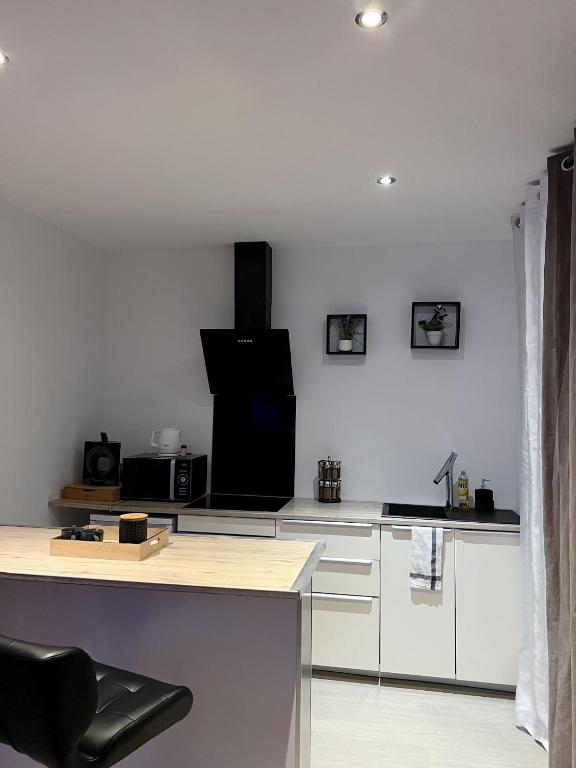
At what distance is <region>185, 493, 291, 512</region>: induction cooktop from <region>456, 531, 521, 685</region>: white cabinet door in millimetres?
1145

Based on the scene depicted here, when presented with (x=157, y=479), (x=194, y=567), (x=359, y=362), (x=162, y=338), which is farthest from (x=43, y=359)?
(x=194, y=567)

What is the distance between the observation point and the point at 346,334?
4.07m

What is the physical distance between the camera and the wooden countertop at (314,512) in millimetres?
3389

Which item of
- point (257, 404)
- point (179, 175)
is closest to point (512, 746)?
point (257, 404)

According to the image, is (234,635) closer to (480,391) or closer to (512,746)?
(512,746)

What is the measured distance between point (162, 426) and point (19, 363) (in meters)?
1.17

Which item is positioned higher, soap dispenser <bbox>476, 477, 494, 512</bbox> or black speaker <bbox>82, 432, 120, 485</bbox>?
black speaker <bbox>82, 432, 120, 485</bbox>

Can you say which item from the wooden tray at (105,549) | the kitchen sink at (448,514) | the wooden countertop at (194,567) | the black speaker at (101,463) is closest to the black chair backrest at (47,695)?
the wooden countertop at (194,567)

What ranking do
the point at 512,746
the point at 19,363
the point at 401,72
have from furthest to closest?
1. the point at 19,363
2. the point at 512,746
3. the point at 401,72

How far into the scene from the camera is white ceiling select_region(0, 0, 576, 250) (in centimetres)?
173

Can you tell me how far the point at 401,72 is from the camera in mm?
1977

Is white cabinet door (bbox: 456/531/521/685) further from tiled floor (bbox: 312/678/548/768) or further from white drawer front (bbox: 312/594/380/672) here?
white drawer front (bbox: 312/594/380/672)

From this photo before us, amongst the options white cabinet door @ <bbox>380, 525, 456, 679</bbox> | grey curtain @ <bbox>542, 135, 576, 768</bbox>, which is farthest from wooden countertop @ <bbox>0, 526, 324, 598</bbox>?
white cabinet door @ <bbox>380, 525, 456, 679</bbox>

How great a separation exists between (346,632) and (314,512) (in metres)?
0.70
